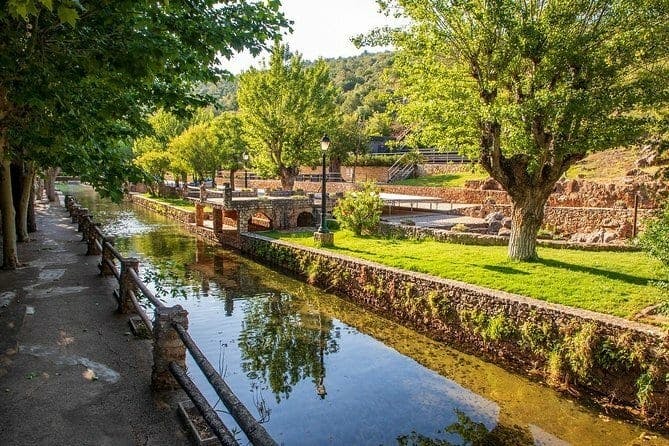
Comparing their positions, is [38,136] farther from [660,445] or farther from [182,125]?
[182,125]

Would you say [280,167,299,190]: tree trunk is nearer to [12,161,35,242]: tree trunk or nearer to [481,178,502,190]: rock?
[481,178,502,190]: rock

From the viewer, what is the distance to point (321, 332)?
13742 millimetres

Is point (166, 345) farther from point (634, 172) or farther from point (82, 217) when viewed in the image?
point (634, 172)

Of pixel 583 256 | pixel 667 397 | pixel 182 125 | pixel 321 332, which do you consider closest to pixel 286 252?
pixel 321 332

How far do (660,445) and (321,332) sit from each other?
8.13 m

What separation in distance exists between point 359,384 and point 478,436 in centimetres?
291

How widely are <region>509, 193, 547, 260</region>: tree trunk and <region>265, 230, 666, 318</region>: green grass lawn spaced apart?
38 centimetres

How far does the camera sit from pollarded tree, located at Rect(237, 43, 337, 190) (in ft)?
117

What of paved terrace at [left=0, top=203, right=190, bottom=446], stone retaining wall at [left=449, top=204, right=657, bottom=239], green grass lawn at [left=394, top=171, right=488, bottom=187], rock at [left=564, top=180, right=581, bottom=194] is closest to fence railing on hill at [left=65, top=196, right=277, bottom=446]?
paved terrace at [left=0, top=203, right=190, bottom=446]

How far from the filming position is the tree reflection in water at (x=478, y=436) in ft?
27.6

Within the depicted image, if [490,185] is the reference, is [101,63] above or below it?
above

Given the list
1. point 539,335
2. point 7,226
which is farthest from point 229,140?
point 539,335

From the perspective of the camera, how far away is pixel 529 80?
13336 mm

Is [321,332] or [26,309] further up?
[26,309]
